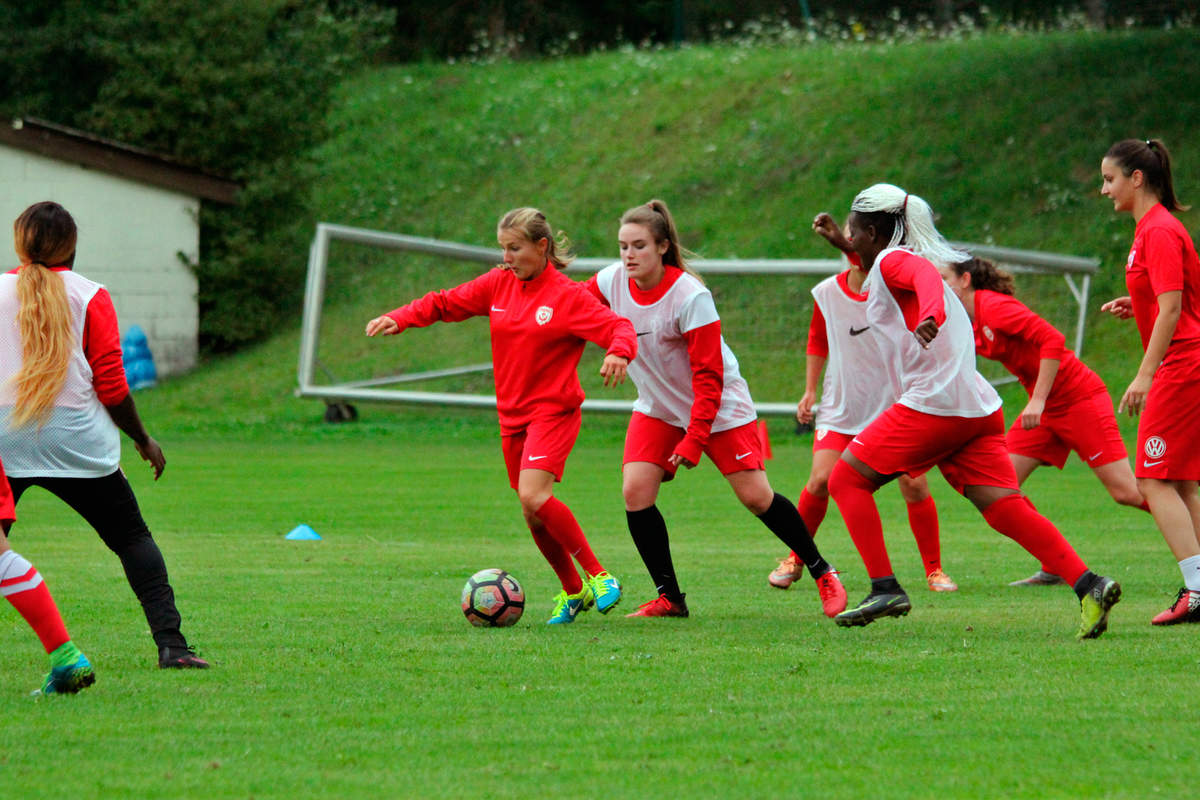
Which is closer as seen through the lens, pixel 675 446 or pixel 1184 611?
pixel 1184 611

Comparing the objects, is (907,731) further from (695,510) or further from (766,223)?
(766,223)

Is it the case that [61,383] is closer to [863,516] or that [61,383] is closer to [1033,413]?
[863,516]

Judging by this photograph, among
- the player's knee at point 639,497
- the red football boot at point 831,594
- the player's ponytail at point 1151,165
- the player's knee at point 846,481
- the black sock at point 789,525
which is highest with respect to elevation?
the player's ponytail at point 1151,165

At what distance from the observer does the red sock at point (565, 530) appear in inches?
288

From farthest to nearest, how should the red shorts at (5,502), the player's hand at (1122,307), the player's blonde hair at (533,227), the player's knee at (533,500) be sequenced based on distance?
the player's hand at (1122,307), the player's blonde hair at (533,227), the player's knee at (533,500), the red shorts at (5,502)

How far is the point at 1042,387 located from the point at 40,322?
17.2 ft

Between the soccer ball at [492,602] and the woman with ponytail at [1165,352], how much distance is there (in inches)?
112

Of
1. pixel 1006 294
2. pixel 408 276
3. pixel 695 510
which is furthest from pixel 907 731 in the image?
pixel 408 276

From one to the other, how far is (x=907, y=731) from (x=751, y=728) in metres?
0.47

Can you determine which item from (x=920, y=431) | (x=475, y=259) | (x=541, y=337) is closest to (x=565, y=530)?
(x=541, y=337)

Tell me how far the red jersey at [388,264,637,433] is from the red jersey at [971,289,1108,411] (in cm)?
252

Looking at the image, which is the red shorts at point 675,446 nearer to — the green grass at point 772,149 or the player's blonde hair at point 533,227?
the player's blonde hair at point 533,227

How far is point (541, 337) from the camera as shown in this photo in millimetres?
7246

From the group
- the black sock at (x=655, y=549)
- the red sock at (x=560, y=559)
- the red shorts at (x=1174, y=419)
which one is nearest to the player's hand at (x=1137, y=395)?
the red shorts at (x=1174, y=419)
